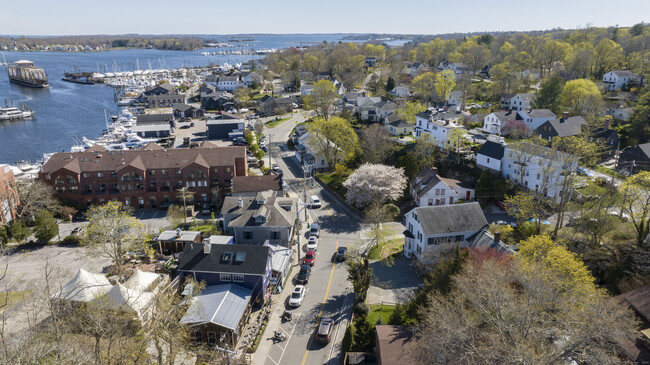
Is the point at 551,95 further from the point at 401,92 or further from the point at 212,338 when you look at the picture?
the point at 212,338

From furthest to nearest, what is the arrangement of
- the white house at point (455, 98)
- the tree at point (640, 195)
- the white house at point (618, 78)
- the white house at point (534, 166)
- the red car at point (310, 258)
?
the white house at point (618, 78)
the white house at point (455, 98)
the white house at point (534, 166)
the red car at point (310, 258)
the tree at point (640, 195)

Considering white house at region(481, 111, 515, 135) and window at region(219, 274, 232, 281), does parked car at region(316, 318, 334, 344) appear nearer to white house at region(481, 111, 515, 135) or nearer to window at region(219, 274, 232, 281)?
window at region(219, 274, 232, 281)

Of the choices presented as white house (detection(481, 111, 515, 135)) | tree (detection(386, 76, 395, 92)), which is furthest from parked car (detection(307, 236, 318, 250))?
tree (detection(386, 76, 395, 92))

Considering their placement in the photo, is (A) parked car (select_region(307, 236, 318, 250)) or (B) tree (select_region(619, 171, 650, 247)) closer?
(B) tree (select_region(619, 171, 650, 247))

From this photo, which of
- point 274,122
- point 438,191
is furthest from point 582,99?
point 274,122

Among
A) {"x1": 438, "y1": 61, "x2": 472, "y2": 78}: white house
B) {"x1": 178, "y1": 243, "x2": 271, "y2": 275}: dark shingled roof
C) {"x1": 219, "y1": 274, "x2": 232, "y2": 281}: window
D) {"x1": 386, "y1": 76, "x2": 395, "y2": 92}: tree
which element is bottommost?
{"x1": 219, "y1": 274, "x2": 232, "y2": 281}: window

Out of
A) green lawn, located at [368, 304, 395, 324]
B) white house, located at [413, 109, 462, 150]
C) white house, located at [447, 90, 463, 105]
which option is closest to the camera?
green lawn, located at [368, 304, 395, 324]

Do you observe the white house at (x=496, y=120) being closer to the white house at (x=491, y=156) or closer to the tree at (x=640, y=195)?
the white house at (x=491, y=156)

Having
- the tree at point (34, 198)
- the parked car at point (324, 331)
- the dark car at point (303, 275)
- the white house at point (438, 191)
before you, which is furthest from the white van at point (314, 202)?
the tree at point (34, 198)
